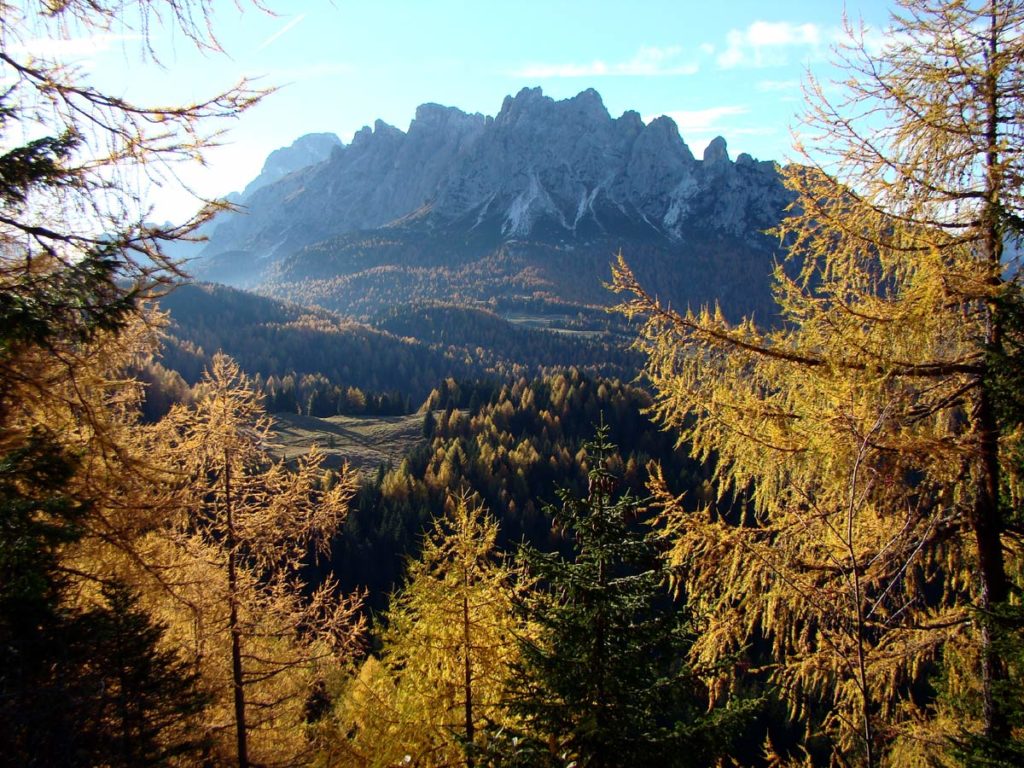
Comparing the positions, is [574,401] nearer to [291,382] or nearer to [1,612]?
[291,382]

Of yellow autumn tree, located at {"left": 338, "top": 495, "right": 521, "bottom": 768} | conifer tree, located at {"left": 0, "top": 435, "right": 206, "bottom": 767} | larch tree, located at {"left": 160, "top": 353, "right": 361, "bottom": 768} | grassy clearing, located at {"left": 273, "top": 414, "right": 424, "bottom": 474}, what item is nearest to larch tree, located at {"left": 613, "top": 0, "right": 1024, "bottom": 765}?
yellow autumn tree, located at {"left": 338, "top": 495, "right": 521, "bottom": 768}

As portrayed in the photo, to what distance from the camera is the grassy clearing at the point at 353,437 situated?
79.9 m

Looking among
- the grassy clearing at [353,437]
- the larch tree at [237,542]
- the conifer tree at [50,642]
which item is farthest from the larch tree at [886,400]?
the grassy clearing at [353,437]

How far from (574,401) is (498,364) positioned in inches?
4161

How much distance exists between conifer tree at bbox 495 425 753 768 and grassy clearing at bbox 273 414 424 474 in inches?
2815

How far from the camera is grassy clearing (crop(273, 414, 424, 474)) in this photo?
7994 cm

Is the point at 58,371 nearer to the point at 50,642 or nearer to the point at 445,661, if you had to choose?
the point at 50,642

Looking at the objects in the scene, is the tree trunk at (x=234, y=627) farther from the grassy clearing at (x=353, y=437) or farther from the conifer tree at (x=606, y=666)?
the grassy clearing at (x=353, y=437)

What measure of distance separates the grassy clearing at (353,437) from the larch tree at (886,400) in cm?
7231

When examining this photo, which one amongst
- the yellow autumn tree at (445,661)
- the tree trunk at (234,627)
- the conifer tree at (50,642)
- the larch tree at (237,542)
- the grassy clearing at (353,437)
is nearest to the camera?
the conifer tree at (50,642)

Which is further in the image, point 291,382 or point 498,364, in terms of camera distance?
point 498,364

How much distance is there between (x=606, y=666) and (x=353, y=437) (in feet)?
294

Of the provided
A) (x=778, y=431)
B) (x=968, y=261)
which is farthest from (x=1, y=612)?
(x=968, y=261)

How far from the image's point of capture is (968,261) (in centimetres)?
511
